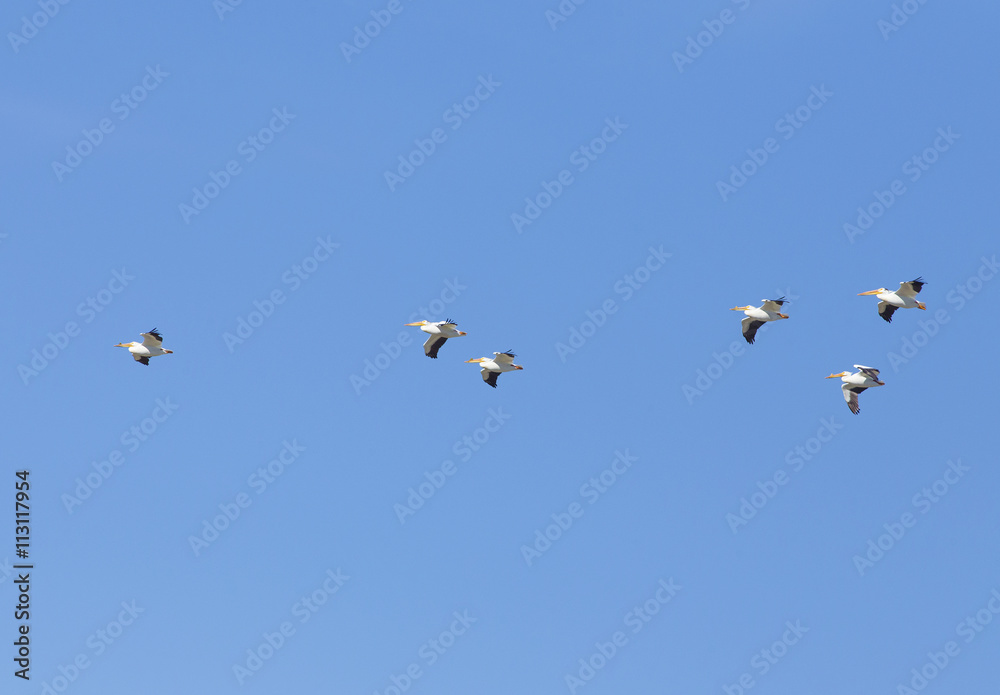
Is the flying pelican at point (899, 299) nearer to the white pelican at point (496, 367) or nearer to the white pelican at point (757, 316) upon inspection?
the white pelican at point (757, 316)

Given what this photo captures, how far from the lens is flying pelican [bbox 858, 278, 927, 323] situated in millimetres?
65938

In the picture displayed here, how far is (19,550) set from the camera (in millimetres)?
55625

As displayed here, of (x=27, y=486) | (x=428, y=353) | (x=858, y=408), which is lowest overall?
(x=27, y=486)

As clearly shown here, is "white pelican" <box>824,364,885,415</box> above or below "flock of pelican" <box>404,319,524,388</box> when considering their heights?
above

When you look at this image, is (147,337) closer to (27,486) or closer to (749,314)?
(27,486)

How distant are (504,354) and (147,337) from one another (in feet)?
49.2

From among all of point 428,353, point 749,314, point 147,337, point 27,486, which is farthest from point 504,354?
point 27,486

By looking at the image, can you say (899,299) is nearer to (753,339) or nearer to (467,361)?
(753,339)

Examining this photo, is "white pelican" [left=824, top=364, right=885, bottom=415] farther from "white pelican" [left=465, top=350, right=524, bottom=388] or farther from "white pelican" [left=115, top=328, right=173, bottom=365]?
"white pelican" [left=115, top=328, right=173, bottom=365]

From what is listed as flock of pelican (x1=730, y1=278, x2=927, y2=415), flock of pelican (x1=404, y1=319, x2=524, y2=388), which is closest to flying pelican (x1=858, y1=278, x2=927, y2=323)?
flock of pelican (x1=730, y1=278, x2=927, y2=415)

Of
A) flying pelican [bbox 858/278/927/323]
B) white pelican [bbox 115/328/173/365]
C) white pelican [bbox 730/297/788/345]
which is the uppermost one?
flying pelican [bbox 858/278/927/323]

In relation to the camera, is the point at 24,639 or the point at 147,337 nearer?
the point at 24,639

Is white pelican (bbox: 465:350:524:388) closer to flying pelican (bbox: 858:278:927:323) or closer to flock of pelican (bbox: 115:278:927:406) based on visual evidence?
flock of pelican (bbox: 115:278:927:406)

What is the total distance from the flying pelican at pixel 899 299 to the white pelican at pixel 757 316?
13.4 ft
